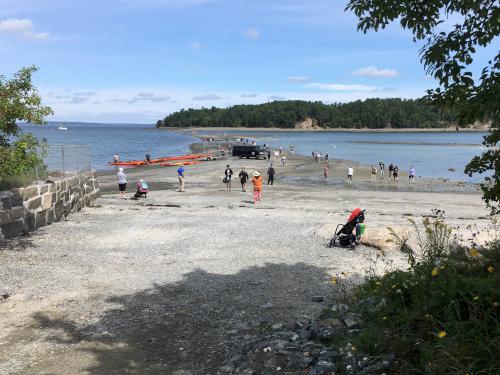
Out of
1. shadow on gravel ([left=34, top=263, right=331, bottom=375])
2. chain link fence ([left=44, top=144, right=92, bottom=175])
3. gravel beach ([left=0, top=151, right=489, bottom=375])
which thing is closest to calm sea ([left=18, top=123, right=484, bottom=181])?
chain link fence ([left=44, top=144, right=92, bottom=175])

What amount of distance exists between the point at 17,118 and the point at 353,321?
8597 mm

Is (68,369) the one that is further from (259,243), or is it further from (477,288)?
(259,243)

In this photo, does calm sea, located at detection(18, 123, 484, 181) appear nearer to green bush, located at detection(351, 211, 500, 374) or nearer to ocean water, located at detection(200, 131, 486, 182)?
ocean water, located at detection(200, 131, 486, 182)

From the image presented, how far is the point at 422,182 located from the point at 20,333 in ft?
130

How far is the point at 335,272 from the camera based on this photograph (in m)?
9.98

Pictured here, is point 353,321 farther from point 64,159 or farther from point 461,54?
point 64,159

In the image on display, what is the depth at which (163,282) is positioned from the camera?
9406 mm

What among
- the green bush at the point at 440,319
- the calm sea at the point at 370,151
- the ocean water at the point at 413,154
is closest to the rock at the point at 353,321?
the green bush at the point at 440,319

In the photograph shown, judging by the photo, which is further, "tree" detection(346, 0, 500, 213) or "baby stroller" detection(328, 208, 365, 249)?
"baby stroller" detection(328, 208, 365, 249)

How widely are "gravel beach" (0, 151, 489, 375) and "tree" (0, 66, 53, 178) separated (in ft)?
8.03

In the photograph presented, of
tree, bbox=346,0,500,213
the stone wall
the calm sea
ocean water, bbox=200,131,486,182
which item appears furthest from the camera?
the calm sea

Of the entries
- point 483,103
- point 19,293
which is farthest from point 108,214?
point 483,103

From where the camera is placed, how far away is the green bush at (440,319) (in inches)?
157

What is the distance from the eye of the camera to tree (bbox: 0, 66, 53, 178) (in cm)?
935
